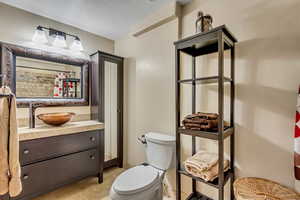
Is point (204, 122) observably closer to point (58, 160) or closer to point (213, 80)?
point (213, 80)

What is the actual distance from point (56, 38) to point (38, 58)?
0.36m

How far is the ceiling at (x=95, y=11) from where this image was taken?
5.66 ft

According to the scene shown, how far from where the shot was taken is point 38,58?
197 cm

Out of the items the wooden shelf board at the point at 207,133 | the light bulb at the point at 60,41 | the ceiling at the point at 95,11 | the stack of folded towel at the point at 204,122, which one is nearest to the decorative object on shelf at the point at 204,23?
the ceiling at the point at 95,11

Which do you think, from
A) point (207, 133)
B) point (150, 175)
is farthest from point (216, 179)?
point (150, 175)

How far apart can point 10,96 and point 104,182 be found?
157cm

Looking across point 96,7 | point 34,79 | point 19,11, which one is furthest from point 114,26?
point 34,79

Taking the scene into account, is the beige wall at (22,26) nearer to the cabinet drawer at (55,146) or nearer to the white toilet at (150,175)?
the cabinet drawer at (55,146)

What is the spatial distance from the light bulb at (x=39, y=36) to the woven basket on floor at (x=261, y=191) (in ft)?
8.52

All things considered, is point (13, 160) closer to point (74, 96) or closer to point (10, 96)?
point (10, 96)

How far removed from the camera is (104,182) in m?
2.11

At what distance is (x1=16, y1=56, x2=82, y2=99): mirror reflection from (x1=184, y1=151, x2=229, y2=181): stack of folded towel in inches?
75.4

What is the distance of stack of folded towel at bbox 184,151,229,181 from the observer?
3.87 feet

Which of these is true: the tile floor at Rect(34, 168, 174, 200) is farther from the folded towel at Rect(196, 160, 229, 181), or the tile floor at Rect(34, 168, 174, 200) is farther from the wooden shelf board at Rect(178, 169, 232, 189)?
the folded towel at Rect(196, 160, 229, 181)
